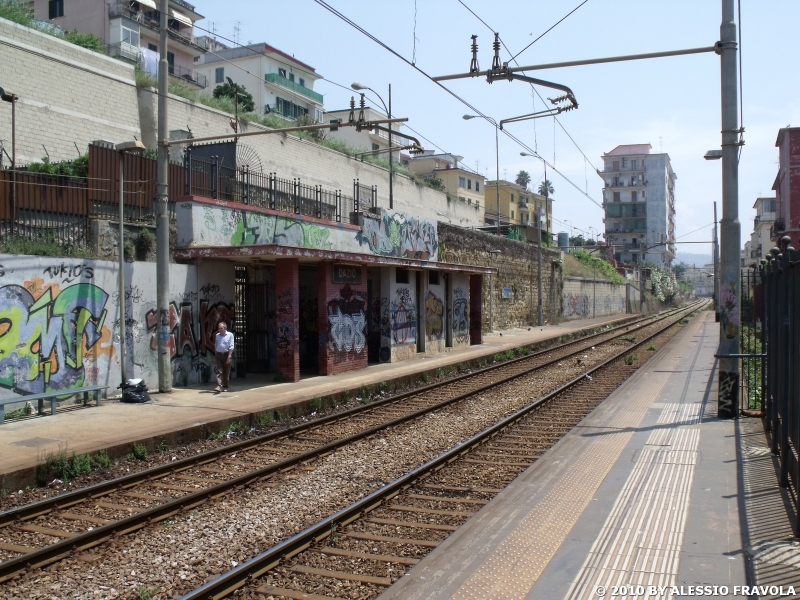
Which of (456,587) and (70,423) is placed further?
(70,423)

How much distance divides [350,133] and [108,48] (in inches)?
1118

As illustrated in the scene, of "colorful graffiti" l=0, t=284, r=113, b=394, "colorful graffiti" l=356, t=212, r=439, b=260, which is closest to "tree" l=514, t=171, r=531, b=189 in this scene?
"colorful graffiti" l=356, t=212, r=439, b=260

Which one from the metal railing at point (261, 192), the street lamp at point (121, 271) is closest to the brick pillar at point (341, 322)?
the metal railing at point (261, 192)

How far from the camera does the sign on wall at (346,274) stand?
61.6 feet

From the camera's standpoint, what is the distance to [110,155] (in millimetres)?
14891

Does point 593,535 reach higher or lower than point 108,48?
lower

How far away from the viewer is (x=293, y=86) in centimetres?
6562

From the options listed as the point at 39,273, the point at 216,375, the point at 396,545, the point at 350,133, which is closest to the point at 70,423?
the point at 39,273

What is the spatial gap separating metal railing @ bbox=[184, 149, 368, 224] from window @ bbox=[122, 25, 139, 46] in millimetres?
30925

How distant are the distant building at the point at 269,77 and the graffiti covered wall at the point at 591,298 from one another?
27571 millimetres

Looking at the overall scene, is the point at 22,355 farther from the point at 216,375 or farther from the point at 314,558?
the point at 314,558

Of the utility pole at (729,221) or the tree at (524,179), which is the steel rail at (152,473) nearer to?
the utility pole at (729,221)

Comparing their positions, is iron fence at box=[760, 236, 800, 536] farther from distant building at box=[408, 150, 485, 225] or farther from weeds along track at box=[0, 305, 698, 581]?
distant building at box=[408, 150, 485, 225]

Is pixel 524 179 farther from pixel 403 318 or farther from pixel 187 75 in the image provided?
pixel 403 318
